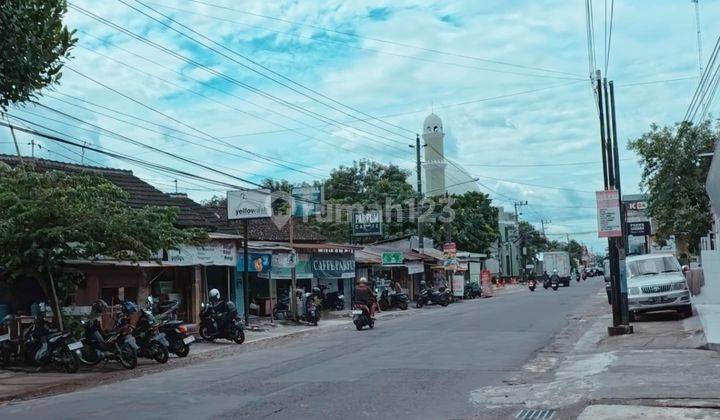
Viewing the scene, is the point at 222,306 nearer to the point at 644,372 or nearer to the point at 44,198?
the point at 44,198

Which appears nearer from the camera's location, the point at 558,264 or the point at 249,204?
the point at 249,204

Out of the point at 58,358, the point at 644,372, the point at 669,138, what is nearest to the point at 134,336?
the point at 58,358

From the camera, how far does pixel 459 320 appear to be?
991 inches

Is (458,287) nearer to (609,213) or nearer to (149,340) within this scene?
(609,213)

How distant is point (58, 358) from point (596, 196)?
12492 mm

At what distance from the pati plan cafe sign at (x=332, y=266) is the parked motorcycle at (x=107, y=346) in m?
18.0

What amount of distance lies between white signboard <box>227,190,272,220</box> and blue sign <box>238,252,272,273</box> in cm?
276

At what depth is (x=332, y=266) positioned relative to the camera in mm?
35250

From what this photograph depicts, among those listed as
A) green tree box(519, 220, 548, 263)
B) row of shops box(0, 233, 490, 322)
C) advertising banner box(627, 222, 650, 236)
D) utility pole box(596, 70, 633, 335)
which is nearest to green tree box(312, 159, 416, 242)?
row of shops box(0, 233, 490, 322)

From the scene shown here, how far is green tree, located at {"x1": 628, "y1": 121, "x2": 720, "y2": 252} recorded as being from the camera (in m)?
23.4

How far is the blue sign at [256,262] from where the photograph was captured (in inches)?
1080

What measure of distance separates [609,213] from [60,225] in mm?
12261

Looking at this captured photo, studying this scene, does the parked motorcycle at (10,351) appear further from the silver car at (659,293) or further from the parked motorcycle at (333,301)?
the parked motorcycle at (333,301)

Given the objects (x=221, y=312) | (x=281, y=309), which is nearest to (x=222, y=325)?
(x=221, y=312)
